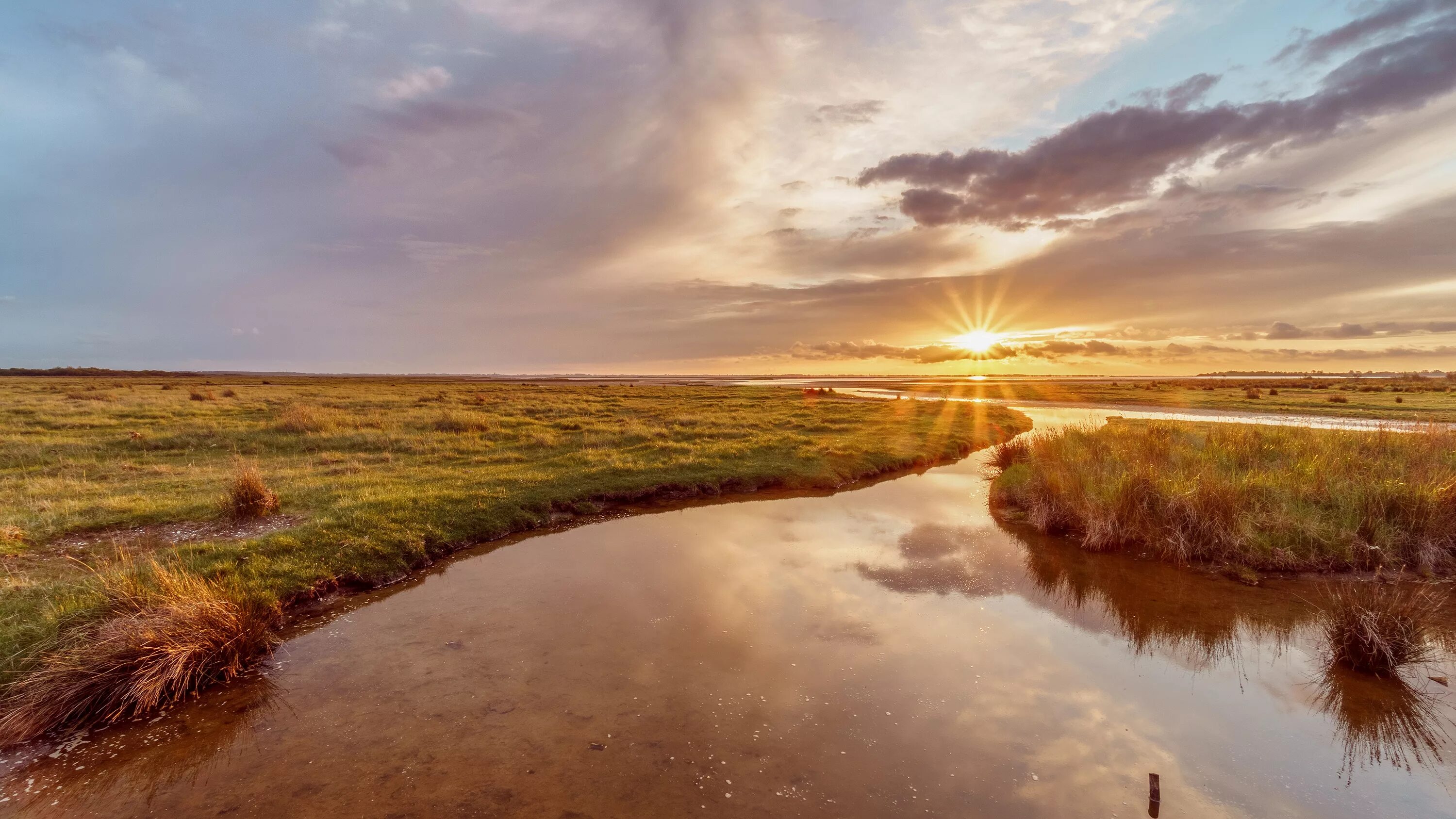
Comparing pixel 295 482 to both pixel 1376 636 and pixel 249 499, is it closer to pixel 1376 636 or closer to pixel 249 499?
pixel 249 499

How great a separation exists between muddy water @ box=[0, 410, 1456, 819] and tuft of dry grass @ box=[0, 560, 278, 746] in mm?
439

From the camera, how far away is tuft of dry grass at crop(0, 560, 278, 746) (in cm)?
748

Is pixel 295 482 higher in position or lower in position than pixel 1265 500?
higher

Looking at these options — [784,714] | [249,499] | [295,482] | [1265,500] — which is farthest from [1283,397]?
[249,499]

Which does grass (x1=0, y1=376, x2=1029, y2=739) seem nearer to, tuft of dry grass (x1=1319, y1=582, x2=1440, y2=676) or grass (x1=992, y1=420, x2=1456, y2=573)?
grass (x1=992, y1=420, x2=1456, y2=573)

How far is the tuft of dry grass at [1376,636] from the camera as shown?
8.83 m

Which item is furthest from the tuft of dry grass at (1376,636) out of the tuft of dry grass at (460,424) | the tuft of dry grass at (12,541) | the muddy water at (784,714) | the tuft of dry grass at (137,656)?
the tuft of dry grass at (460,424)

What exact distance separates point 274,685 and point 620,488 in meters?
12.2

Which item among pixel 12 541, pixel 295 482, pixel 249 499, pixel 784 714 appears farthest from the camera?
pixel 295 482

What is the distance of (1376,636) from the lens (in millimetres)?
8797

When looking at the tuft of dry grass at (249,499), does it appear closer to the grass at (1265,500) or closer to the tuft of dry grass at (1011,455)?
the grass at (1265,500)

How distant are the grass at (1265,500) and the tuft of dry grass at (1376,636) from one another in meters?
4.01

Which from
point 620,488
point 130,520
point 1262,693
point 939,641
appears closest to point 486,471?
point 620,488

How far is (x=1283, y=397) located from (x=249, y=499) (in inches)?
3261
